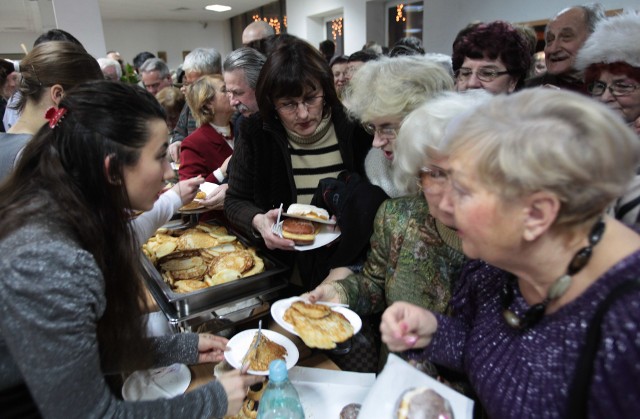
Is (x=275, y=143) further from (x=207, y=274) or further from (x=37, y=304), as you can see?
(x=37, y=304)

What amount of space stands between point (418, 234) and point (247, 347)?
608 millimetres

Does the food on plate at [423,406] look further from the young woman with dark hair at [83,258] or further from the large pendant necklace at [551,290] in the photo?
the young woman with dark hair at [83,258]

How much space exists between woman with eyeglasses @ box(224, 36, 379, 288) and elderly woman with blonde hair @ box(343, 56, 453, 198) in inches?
8.6

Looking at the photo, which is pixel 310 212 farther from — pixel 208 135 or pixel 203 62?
pixel 203 62

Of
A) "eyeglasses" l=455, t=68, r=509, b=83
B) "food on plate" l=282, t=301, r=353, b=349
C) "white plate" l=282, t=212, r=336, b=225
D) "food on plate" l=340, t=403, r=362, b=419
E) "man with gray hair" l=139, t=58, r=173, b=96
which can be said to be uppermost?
"man with gray hair" l=139, t=58, r=173, b=96

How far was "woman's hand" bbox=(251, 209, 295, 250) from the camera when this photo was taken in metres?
1.47

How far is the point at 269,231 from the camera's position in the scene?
5.01ft

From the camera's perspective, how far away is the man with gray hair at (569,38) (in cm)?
229

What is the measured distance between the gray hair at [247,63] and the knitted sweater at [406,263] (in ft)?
4.19

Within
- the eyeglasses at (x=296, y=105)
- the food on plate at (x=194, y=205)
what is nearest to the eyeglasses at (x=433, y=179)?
the eyeglasses at (x=296, y=105)

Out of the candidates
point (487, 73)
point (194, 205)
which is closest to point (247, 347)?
point (194, 205)

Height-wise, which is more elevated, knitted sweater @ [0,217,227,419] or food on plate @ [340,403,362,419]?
knitted sweater @ [0,217,227,419]

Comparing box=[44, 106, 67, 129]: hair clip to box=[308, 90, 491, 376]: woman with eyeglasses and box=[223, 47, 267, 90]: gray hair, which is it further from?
box=[223, 47, 267, 90]: gray hair

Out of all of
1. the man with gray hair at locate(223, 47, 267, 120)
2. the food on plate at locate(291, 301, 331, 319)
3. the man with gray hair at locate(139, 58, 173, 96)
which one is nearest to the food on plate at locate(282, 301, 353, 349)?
the food on plate at locate(291, 301, 331, 319)
